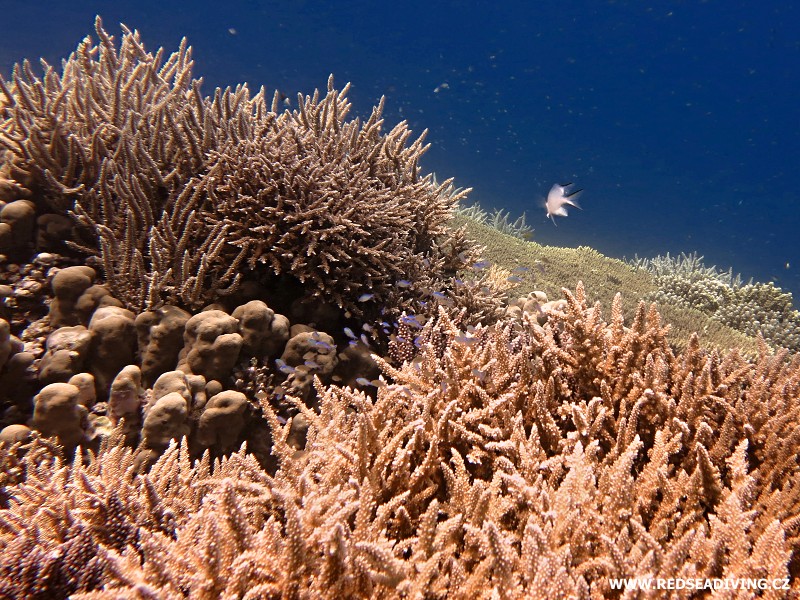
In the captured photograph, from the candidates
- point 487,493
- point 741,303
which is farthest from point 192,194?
point 741,303

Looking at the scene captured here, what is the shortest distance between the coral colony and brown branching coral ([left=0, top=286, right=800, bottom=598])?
14 millimetres

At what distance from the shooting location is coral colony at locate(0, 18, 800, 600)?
1590mm

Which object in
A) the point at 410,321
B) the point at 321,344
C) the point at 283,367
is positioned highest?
the point at 410,321

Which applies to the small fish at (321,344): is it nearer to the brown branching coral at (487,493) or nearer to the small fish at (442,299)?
the brown branching coral at (487,493)

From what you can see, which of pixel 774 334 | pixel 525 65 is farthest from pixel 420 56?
pixel 774 334

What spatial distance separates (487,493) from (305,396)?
190 centimetres

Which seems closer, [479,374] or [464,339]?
[479,374]

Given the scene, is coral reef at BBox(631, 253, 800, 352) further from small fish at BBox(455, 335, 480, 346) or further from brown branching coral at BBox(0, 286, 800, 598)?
small fish at BBox(455, 335, 480, 346)

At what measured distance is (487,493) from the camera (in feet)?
6.05

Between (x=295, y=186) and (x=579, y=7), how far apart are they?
130 metres

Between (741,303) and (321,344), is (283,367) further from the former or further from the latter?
(741,303)

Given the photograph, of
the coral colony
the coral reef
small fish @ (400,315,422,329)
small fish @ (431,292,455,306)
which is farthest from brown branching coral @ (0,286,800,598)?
the coral reef

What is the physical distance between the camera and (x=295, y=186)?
3.72 meters

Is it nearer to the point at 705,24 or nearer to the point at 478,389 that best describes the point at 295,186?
the point at 478,389
